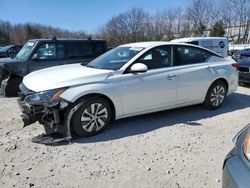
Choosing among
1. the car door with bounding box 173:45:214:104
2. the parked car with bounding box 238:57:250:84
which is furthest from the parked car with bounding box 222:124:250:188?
the parked car with bounding box 238:57:250:84

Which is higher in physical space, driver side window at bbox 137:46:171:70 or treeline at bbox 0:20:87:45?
treeline at bbox 0:20:87:45

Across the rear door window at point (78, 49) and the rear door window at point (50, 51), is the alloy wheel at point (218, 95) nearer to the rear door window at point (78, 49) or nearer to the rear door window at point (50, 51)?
the rear door window at point (78, 49)

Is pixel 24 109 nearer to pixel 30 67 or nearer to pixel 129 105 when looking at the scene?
pixel 129 105

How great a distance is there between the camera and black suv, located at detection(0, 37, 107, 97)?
708cm

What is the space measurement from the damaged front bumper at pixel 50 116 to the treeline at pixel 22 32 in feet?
136

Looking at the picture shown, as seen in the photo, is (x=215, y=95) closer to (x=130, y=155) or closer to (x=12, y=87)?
(x=130, y=155)

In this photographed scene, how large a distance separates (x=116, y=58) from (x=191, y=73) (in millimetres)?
1505

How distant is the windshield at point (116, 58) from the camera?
4570 millimetres

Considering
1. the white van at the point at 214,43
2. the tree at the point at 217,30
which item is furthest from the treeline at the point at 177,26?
the white van at the point at 214,43

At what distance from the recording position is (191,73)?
16.6ft

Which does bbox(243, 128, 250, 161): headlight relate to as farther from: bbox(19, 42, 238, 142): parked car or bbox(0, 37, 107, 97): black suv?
bbox(0, 37, 107, 97): black suv

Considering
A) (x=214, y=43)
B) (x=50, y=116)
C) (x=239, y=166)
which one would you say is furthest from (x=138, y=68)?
(x=214, y=43)

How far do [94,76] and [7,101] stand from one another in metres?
3.61

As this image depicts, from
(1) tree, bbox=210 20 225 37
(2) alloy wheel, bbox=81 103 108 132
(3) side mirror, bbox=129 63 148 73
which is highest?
(1) tree, bbox=210 20 225 37
